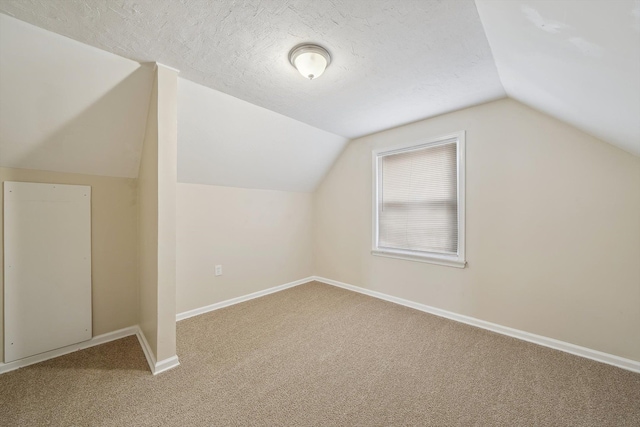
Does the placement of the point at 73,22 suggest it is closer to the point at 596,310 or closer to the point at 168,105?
the point at 168,105

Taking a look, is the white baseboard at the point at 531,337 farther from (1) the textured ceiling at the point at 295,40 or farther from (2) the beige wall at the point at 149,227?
(2) the beige wall at the point at 149,227

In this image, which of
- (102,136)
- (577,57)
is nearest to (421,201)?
(577,57)

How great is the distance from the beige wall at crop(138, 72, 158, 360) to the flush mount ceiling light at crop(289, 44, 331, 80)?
1.09 metres

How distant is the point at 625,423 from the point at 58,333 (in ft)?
13.0

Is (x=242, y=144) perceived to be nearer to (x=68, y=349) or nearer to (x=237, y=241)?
(x=237, y=241)

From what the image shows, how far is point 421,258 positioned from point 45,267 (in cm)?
359

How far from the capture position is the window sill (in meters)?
2.68

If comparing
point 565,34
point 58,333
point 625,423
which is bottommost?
point 625,423

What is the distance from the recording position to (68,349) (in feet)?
6.78

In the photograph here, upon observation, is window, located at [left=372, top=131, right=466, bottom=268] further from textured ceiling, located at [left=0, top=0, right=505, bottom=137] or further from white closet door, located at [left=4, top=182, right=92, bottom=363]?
white closet door, located at [left=4, top=182, right=92, bottom=363]

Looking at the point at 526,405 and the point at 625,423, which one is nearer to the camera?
the point at 625,423

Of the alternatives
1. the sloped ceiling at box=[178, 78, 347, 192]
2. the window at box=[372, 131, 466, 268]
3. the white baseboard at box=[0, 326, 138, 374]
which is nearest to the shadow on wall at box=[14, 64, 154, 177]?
the sloped ceiling at box=[178, 78, 347, 192]

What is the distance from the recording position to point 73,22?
1386mm

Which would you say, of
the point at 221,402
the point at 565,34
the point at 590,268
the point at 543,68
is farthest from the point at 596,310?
the point at 221,402
